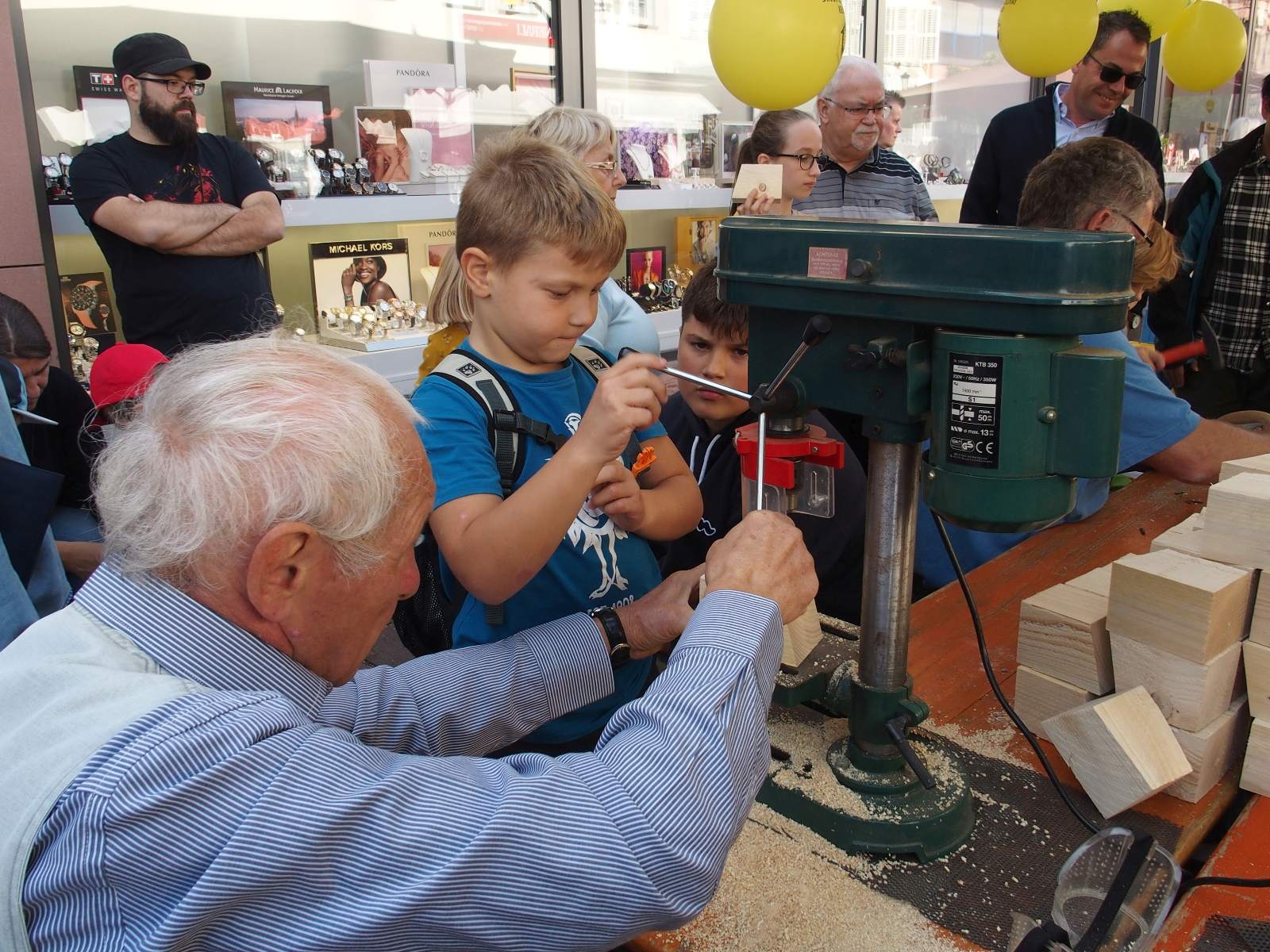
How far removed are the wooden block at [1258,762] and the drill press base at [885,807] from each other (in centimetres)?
35

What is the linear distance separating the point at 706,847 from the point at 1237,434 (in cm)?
190

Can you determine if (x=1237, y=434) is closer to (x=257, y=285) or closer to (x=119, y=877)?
(x=119, y=877)

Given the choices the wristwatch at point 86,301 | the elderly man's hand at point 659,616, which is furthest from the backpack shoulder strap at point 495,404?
the wristwatch at point 86,301

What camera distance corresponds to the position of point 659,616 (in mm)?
1255

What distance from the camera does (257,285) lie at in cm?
336

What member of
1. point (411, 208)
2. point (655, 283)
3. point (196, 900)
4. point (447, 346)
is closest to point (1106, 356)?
point (196, 900)

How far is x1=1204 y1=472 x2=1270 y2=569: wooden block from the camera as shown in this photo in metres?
1.15

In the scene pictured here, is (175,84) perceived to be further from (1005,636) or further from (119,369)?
(1005,636)

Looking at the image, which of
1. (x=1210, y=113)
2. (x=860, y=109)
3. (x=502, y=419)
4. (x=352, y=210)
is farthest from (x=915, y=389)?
(x=1210, y=113)

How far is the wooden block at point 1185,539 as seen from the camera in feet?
4.02

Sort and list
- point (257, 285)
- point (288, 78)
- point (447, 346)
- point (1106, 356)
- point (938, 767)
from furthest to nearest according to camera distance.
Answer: point (288, 78)
point (257, 285)
point (447, 346)
point (938, 767)
point (1106, 356)

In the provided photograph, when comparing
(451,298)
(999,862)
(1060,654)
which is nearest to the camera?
(999,862)

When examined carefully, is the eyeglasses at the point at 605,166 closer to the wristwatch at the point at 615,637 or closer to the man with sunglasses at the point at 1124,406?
the man with sunglasses at the point at 1124,406

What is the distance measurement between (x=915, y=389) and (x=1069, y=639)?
452mm
